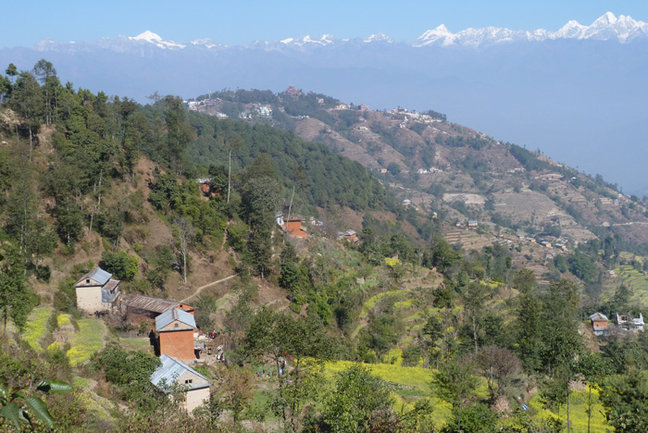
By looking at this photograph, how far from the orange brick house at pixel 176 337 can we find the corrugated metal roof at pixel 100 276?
174 inches

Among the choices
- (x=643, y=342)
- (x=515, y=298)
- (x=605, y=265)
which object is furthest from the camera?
(x=605, y=265)

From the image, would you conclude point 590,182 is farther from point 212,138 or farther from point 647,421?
point 647,421

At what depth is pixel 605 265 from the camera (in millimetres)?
92250

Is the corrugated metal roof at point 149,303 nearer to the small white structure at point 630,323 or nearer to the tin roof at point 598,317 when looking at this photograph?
the tin roof at point 598,317

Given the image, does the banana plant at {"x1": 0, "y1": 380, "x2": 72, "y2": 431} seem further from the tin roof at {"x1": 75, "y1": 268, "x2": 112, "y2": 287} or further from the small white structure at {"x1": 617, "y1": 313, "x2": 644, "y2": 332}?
the small white structure at {"x1": 617, "y1": 313, "x2": 644, "y2": 332}

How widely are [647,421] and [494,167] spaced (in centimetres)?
14934

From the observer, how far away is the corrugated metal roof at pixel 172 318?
23.3 metres

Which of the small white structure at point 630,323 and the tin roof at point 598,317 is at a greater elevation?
the tin roof at point 598,317

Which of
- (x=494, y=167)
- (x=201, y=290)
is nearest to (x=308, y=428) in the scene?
(x=201, y=290)

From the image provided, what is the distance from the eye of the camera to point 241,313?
28.6 metres

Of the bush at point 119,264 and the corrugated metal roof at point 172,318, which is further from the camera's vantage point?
the bush at point 119,264

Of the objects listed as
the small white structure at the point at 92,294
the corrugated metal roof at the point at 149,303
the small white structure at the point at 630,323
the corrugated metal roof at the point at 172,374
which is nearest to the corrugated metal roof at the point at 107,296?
the small white structure at the point at 92,294

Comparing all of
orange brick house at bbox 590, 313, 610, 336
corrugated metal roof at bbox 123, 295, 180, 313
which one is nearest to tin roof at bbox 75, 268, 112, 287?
corrugated metal roof at bbox 123, 295, 180, 313

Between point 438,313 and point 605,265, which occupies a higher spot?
point 438,313
